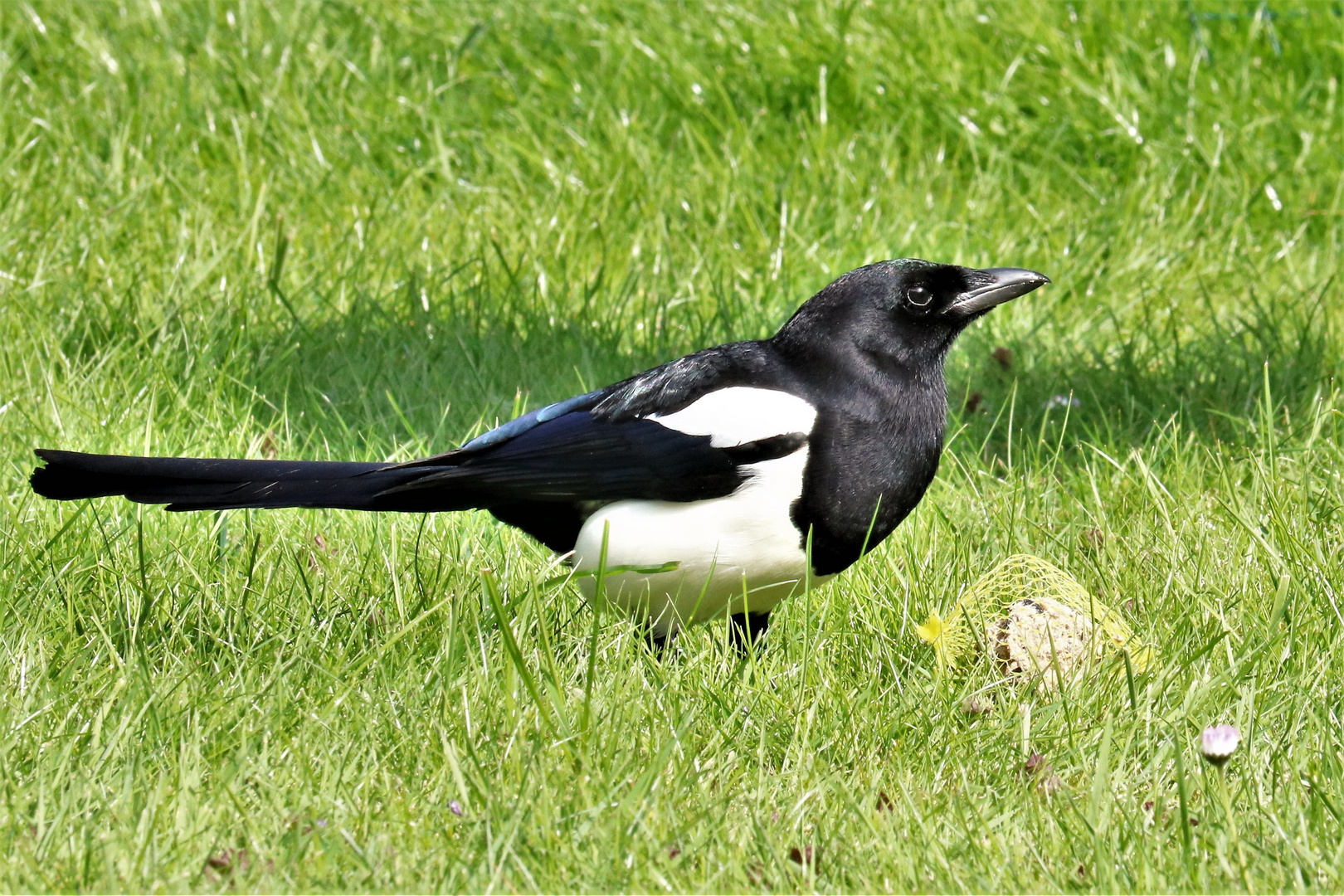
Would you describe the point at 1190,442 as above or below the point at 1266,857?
below

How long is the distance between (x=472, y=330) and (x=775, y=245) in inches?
41.2

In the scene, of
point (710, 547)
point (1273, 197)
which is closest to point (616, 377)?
point (710, 547)

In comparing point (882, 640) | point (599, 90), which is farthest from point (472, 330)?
point (882, 640)

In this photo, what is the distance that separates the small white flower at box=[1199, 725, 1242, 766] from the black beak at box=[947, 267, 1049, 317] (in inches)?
43.0

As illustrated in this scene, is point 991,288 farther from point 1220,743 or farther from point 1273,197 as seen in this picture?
point 1273,197

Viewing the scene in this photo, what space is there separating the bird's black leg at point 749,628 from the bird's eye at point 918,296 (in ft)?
2.14

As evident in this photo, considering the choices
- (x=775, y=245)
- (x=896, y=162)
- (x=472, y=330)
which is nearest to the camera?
(x=472, y=330)

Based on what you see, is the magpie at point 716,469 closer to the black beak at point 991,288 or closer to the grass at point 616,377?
the black beak at point 991,288

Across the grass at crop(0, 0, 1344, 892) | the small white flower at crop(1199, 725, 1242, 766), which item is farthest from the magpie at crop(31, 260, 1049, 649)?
the small white flower at crop(1199, 725, 1242, 766)

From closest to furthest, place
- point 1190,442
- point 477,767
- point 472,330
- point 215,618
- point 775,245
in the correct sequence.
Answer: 1. point 477,767
2. point 215,618
3. point 1190,442
4. point 472,330
5. point 775,245

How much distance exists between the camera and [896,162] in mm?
4930

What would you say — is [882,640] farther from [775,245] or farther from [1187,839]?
[775,245]

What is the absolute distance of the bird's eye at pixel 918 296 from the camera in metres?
2.74

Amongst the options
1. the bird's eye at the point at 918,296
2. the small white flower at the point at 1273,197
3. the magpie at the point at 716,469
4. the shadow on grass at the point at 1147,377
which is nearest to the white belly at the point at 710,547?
the magpie at the point at 716,469
